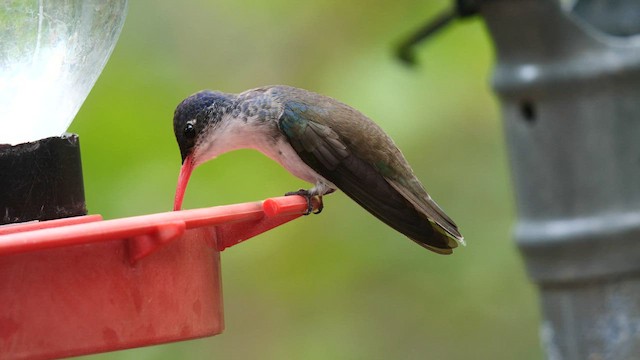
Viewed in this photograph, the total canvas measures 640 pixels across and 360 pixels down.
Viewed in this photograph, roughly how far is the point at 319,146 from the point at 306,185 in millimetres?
866

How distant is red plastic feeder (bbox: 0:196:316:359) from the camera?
2.22 m

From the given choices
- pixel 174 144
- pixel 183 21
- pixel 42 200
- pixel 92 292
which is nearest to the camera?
pixel 92 292

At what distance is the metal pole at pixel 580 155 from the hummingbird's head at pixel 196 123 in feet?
4.50

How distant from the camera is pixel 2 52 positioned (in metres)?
3.34

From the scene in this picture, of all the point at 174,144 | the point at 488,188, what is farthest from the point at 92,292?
the point at 488,188

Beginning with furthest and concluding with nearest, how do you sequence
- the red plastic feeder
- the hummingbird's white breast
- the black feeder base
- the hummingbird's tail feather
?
the hummingbird's white breast → the hummingbird's tail feather → the black feeder base → the red plastic feeder

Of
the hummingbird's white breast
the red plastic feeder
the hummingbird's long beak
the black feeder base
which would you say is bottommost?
the red plastic feeder

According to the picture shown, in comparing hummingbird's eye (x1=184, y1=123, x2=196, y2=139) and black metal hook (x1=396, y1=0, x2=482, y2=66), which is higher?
hummingbird's eye (x1=184, y1=123, x2=196, y2=139)

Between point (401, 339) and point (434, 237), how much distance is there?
2.08 m

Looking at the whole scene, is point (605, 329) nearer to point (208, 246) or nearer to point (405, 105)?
point (208, 246)

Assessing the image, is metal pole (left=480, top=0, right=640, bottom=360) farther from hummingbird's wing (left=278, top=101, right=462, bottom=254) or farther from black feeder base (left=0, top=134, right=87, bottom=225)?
black feeder base (left=0, top=134, right=87, bottom=225)

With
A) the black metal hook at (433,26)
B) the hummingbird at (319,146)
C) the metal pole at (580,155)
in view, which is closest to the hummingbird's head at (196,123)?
the hummingbird at (319,146)

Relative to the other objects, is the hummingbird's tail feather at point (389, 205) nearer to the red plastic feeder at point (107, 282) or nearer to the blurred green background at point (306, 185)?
the blurred green background at point (306, 185)

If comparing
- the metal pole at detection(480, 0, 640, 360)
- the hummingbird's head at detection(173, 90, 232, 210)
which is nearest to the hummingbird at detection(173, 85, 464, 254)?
the hummingbird's head at detection(173, 90, 232, 210)
